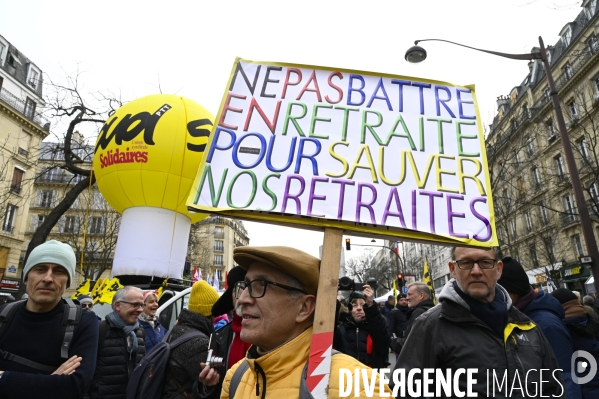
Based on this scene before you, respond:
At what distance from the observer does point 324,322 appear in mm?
1665

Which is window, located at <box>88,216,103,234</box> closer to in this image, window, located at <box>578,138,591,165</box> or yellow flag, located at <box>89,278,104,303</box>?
yellow flag, located at <box>89,278,104,303</box>

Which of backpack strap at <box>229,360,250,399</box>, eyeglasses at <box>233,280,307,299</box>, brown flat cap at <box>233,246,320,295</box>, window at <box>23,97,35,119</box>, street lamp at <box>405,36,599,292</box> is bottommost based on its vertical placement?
backpack strap at <box>229,360,250,399</box>

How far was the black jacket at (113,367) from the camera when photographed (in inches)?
143

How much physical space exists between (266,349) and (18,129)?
122 feet

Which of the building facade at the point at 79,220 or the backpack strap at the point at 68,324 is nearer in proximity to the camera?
the backpack strap at the point at 68,324

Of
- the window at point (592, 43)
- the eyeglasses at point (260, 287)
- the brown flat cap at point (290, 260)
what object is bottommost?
the eyeglasses at point (260, 287)

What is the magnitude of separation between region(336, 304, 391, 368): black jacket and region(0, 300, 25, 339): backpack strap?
10.6 ft

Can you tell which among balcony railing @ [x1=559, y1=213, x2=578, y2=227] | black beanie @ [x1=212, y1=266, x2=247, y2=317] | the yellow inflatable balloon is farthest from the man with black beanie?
balcony railing @ [x1=559, y1=213, x2=578, y2=227]

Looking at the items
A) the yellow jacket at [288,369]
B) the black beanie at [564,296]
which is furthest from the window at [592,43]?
the yellow jacket at [288,369]

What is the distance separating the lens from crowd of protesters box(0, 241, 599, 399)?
1719 millimetres

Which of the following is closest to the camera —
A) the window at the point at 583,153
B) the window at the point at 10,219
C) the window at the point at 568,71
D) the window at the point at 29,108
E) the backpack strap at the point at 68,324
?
the backpack strap at the point at 68,324

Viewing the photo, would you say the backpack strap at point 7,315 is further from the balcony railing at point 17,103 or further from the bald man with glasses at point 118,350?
the balcony railing at point 17,103

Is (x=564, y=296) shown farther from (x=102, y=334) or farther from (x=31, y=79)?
(x=31, y=79)

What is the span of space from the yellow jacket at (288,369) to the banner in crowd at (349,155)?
61 centimetres
